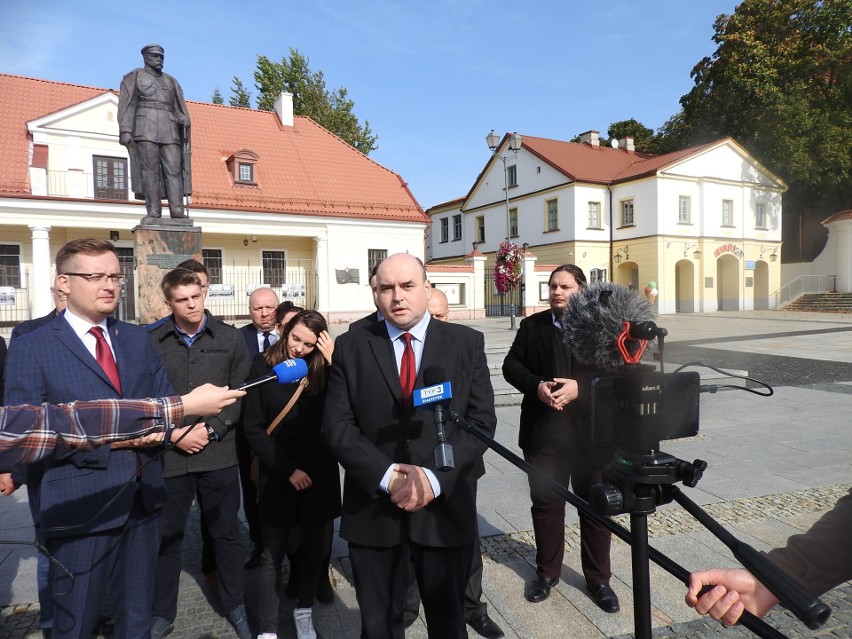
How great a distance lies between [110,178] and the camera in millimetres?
21531

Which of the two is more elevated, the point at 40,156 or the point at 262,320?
the point at 40,156

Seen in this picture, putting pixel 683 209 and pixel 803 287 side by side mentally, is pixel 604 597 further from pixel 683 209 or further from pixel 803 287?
pixel 803 287

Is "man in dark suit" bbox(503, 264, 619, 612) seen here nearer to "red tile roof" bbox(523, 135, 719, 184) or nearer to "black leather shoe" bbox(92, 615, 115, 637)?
"black leather shoe" bbox(92, 615, 115, 637)

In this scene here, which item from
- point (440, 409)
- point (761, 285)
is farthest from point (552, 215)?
→ point (440, 409)

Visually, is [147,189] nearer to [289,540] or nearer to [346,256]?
[289,540]

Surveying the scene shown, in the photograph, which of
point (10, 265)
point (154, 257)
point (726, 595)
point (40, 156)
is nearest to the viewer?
point (726, 595)

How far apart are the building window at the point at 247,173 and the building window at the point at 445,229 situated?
21931 millimetres

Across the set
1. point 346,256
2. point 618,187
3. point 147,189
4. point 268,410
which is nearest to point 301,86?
point 346,256

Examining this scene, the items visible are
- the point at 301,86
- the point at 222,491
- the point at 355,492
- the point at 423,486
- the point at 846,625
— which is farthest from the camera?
the point at 301,86

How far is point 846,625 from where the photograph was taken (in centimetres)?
287

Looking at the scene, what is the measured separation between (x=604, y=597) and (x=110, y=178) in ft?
78.0

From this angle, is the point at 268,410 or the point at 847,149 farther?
the point at 847,149

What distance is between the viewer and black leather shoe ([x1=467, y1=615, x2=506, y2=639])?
292cm

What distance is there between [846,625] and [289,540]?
2.96 meters
